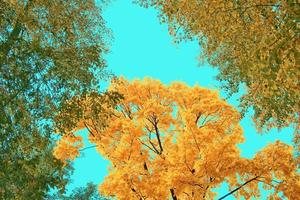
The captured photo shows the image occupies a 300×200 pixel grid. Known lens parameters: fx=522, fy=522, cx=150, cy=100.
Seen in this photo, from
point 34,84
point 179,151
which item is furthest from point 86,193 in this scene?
point 34,84

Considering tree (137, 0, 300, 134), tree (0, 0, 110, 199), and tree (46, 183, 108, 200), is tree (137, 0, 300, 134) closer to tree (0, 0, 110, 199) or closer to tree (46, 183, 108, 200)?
tree (0, 0, 110, 199)

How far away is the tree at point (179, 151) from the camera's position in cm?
1823

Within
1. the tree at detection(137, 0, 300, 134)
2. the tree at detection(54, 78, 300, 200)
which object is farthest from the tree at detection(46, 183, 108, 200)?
the tree at detection(137, 0, 300, 134)

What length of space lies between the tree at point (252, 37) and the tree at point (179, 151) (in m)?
1.85

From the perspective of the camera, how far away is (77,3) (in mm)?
15234

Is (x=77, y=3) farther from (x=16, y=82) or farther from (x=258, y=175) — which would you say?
(x=258, y=175)

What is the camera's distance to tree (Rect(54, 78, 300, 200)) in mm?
18234

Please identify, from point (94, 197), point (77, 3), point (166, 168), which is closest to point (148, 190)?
point (166, 168)

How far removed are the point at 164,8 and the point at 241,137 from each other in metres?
6.74

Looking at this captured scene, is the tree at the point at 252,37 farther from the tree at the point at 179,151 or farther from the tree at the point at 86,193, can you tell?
the tree at the point at 86,193

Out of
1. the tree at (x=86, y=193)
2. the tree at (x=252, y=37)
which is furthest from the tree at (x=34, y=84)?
the tree at (x=86, y=193)

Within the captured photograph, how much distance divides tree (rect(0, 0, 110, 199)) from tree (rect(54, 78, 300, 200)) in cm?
269

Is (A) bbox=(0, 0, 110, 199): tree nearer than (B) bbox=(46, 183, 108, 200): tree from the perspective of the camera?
Yes

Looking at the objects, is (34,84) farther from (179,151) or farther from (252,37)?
(179,151)
